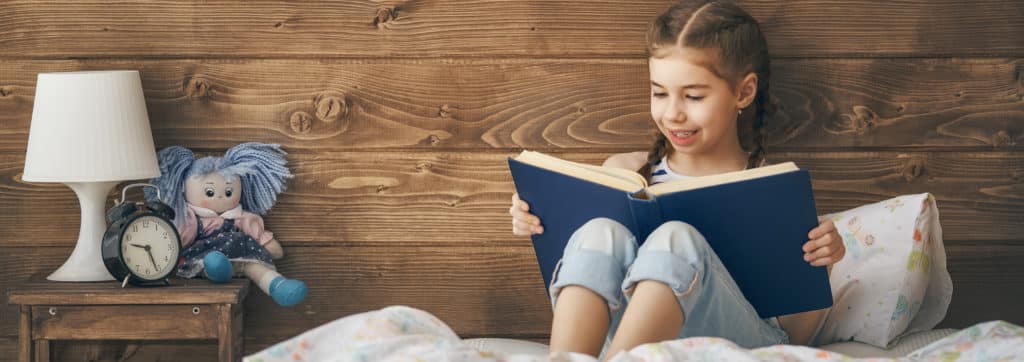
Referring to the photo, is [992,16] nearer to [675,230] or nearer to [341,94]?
[675,230]

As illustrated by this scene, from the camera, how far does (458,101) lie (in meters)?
2.00

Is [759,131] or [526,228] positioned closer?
[526,228]

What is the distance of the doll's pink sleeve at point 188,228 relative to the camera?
192cm

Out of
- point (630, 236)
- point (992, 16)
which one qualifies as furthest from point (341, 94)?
point (992, 16)

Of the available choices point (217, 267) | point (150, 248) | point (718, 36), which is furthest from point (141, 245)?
point (718, 36)

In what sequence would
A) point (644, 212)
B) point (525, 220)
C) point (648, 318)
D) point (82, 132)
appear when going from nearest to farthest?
point (648, 318), point (644, 212), point (525, 220), point (82, 132)

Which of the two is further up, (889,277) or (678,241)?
(678,241)

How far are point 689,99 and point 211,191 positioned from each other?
82cm

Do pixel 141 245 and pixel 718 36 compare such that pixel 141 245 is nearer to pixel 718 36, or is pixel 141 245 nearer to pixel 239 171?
pixel 239 171

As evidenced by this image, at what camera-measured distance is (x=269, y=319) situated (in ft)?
6.70

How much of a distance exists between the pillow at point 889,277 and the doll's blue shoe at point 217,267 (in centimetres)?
95

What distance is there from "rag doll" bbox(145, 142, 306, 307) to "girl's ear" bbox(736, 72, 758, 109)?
30.4 inches

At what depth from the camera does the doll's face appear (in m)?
1.93

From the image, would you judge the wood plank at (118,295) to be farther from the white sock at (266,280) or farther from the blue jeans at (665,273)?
the blue jeans at (665,273)
